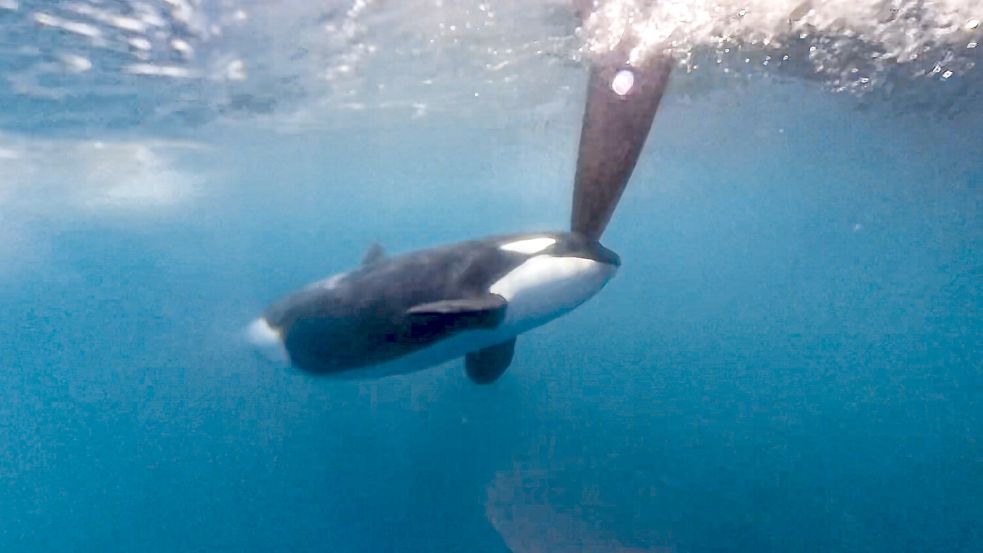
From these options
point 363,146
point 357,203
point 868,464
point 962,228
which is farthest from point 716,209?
point 868,464

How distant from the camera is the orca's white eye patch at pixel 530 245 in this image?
6457mm

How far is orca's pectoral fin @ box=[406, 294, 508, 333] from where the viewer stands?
18.9 ft

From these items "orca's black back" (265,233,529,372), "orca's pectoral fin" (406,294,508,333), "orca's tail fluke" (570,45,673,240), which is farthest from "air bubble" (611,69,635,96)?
"orca's pectoral fin" (406,294,508,333)

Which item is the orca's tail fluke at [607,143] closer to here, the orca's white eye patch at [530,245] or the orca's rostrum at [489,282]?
the orca's rostrum at [489,282]

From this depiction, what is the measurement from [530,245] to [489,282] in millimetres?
548

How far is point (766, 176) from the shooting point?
118 feet

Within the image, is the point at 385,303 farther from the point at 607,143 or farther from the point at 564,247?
the point at 607,143

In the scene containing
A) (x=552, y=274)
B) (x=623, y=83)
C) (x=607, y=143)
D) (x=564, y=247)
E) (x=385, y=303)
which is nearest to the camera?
(x=607, y=143)

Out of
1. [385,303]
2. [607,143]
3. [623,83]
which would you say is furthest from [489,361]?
[623,83]

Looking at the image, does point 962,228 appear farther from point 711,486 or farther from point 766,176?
point 711,486

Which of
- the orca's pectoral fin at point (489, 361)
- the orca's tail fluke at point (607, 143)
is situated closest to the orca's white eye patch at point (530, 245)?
the orca's tail fluke at point (607, 143)

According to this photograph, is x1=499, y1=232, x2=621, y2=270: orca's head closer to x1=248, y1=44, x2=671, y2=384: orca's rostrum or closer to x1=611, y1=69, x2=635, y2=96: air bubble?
x1=248, y1=44, x2=671, y2=384: orca's rostrum

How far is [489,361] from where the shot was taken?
814 cm

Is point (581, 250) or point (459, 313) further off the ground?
point (581, 250)
